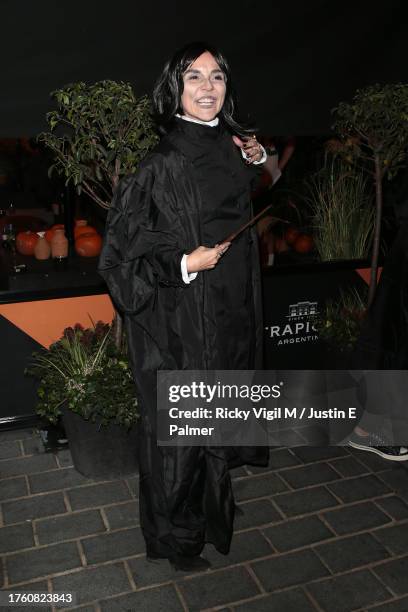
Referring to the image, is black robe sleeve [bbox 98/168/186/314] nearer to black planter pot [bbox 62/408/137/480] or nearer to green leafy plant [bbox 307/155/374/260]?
black planter pot [bbox 62/408/137/480]

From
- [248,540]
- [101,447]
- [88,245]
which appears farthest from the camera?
[88,245]

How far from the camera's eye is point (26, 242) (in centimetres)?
406

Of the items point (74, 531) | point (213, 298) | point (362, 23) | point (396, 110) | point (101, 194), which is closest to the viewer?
point (213, 298)

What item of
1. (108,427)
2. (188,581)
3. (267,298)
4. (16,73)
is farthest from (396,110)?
(188,581)

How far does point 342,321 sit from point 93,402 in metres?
1.71

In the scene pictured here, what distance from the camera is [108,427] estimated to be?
131 inches

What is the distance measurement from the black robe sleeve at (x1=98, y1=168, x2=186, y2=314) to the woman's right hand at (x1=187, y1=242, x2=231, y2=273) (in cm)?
6

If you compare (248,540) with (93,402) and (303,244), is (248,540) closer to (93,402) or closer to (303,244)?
(93,402)

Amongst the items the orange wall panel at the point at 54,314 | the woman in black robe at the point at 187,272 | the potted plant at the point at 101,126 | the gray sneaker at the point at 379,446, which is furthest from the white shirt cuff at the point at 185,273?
the gray sneaker at the point at 379,446

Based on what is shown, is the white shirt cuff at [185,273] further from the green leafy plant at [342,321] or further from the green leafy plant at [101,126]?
the green leafy plant at [342,321]

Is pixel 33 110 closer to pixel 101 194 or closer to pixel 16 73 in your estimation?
pixel 16 73

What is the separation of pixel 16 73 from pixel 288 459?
8.09 feet

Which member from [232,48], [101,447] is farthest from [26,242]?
[232,48]

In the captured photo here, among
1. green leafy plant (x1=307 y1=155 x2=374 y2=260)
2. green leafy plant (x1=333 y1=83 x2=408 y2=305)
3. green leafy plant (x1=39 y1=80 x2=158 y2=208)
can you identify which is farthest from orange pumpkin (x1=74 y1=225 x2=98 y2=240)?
green leafy plant (x1=333 y1=83 x2=408 y2=305)
